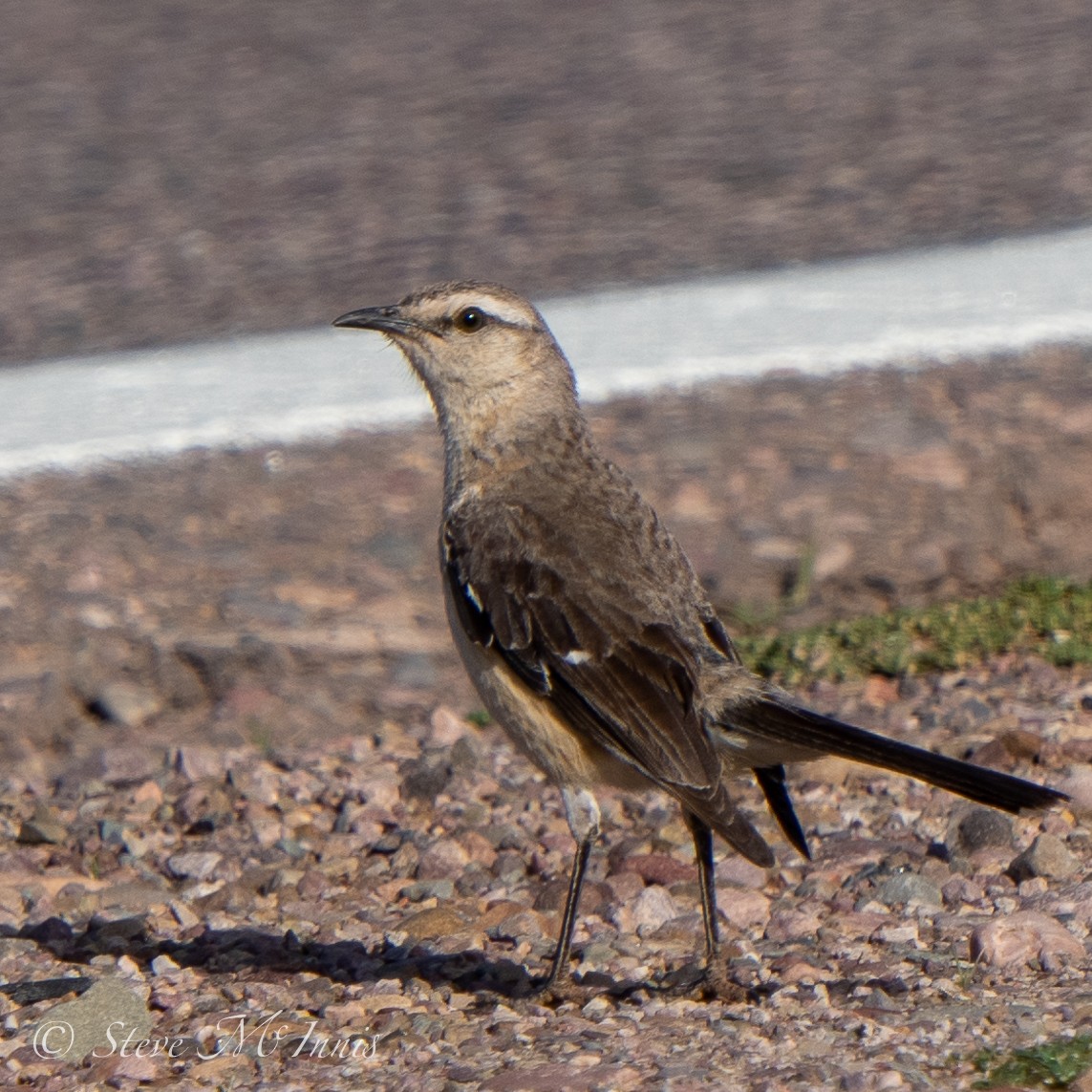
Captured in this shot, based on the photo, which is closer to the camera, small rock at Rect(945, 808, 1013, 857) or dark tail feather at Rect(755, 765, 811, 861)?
dark tail feather at Rect(755, 765, 811, 861)

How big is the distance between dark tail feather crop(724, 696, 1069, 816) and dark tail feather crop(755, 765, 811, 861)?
26 cm

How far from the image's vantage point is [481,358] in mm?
5246

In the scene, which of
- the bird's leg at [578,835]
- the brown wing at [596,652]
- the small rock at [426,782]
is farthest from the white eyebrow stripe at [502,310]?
the bird's leg at [578,835]

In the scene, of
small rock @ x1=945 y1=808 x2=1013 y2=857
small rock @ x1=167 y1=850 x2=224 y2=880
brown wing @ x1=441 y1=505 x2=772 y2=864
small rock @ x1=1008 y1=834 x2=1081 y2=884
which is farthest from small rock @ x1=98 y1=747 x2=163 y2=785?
small rock @ x1=1008 y1=834 x2=1081 y2=884

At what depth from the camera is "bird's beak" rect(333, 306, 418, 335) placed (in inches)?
212

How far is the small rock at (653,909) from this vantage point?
15.9ft

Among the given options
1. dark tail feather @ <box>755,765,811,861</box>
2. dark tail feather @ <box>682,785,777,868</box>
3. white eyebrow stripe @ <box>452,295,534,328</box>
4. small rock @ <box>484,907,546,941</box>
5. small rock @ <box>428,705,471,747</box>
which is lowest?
small rock @ <box>484,907,546,941</box>

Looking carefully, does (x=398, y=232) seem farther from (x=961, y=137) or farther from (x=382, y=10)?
(x=382, y=10)

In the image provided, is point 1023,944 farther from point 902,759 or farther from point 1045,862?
point 902,759

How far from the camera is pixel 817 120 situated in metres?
10.8

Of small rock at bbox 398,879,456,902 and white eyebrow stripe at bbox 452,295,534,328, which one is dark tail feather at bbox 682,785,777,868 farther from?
white eyebrow stripe at bbox 452,295,534,328

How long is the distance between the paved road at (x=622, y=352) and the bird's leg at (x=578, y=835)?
3.11 metres

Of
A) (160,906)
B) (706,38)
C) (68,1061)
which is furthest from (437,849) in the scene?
(706,38)

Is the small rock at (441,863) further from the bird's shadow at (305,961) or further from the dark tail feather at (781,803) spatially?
the dark tail feather at (781,803)
